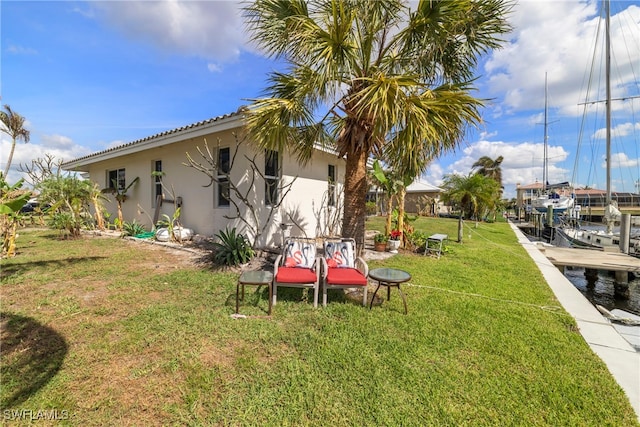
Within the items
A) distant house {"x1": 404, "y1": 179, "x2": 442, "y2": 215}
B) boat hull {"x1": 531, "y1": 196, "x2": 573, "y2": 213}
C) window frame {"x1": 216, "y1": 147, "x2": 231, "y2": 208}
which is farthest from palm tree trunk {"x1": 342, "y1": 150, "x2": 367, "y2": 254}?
boat hull {"x1": 531, "y1": 196, "x2": 573, "y2": 213}

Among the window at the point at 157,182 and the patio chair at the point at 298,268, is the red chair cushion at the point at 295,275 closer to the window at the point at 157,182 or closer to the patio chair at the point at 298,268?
the patio chair at the point at 298,268

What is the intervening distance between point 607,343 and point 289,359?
4496mm

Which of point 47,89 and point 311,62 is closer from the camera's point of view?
point 311,62

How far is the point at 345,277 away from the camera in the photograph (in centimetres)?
458

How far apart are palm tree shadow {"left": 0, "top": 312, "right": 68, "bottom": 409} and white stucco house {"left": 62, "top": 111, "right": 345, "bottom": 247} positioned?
3.97 meters

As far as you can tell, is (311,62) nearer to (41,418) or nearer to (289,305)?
(289,305)

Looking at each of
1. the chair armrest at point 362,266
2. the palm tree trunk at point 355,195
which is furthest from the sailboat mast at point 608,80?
the chair armrest at point 362,266

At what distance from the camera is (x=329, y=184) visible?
1177cm

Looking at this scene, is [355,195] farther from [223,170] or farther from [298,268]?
[223,170]

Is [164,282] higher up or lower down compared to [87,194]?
lower down

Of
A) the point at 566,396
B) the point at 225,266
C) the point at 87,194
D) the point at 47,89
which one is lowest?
the point at 566,396

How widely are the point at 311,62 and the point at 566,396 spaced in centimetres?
595

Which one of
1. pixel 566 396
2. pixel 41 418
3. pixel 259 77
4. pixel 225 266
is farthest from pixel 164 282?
pixel 566 396

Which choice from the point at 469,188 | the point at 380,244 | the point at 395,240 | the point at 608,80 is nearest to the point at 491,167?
the point at 469,188
